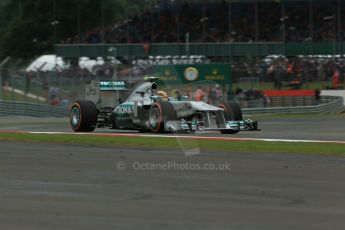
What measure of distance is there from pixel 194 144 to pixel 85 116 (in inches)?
174

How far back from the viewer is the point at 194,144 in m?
13.8

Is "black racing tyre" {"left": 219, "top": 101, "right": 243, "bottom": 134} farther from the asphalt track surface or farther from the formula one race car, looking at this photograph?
the asphalt track surface

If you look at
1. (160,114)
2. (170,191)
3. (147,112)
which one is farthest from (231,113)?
(170,191)

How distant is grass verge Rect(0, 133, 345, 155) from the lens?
502 inches

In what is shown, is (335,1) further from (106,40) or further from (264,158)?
(264,158)

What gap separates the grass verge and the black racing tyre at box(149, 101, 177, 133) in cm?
84

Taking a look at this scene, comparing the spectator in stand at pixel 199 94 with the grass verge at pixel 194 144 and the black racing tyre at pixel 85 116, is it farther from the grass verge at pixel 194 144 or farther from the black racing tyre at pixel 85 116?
the grass verge at pixel 194 144

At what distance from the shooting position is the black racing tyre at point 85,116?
57.4ft

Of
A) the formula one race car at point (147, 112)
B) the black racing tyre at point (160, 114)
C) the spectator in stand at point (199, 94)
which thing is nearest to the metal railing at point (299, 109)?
the spectator in stand at point (199, 94)

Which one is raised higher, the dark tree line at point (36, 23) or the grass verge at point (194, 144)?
the dark tree line at point (36, 23)

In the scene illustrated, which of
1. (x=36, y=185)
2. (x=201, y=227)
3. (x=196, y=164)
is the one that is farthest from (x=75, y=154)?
(x=201, y=227)

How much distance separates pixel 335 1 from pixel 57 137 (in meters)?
33.0

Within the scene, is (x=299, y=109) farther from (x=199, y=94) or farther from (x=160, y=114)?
(x=160, y=114)

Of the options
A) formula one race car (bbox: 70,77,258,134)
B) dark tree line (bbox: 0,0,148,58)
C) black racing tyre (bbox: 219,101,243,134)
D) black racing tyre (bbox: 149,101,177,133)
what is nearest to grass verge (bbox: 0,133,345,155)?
black racing tyre (bbox: 149,101,177,133)
